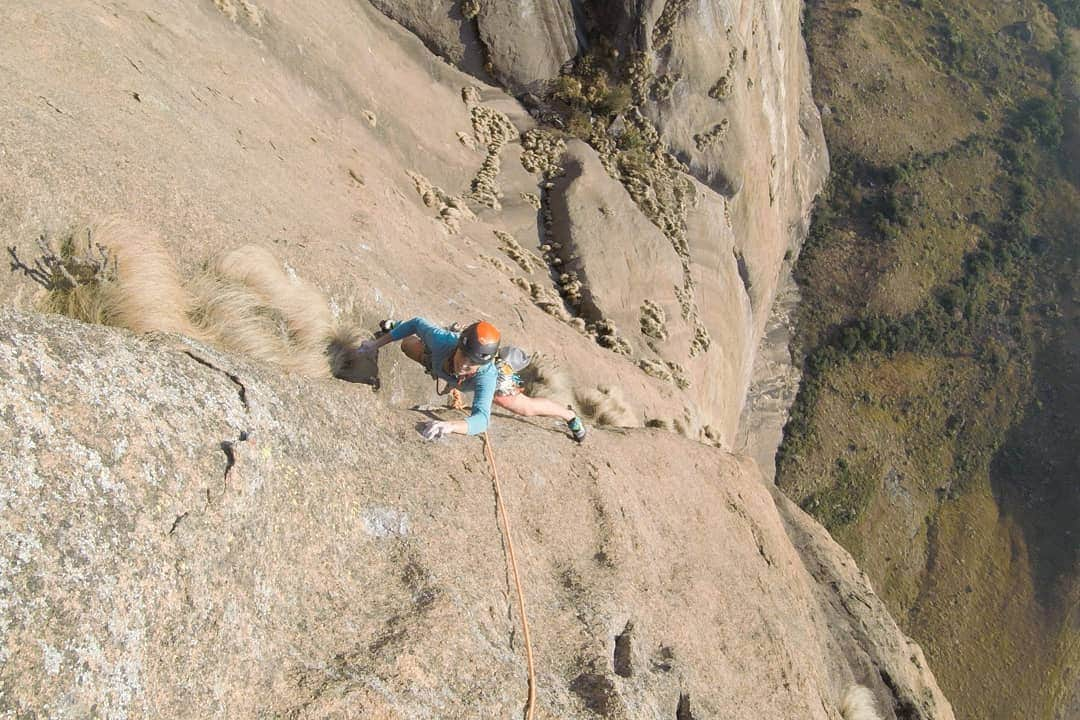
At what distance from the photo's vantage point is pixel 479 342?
6535 millimetres

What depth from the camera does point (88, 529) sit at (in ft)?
12.0

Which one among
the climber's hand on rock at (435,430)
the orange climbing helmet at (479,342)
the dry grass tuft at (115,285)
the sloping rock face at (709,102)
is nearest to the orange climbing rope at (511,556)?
the climber's hand on rock at (435,430)

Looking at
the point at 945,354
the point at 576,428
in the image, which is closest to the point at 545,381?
the point at 576,428

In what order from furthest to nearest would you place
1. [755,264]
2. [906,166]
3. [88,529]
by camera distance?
[906,166] < [755,264] < [88,529]

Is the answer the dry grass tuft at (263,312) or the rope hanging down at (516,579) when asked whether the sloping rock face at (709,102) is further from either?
the dry grass tuft at (263,312)

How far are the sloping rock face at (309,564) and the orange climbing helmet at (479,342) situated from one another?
0.87m

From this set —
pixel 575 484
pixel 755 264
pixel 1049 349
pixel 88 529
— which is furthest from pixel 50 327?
pixel 1049 349

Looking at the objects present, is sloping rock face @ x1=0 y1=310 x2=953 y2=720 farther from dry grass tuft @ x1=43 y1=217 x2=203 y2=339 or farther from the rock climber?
dry grass tuft @ x1=43 y1=217 x2=203 y2=339

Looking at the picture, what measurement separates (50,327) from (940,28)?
53.2 m

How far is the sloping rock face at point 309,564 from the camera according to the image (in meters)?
3.56

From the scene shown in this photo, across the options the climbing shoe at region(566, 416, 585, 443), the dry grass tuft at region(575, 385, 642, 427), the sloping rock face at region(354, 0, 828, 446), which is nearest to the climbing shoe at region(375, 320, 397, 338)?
the climbing shoe at region(566, 416, 585, 443)

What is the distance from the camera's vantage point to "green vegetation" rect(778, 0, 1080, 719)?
33906mm

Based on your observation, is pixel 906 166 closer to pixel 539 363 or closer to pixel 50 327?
pixel 539 363

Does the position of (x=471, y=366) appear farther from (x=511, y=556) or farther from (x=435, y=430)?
(x=511, y=556)
